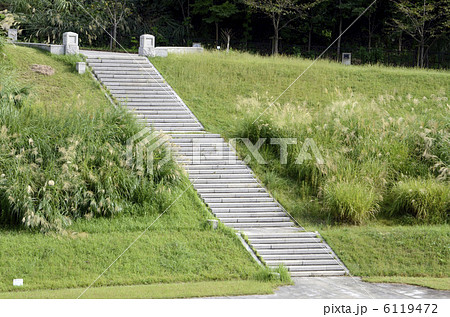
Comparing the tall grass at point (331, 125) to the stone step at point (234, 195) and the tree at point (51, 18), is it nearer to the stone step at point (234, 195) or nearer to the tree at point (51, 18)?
the stone step at point (234, 195)

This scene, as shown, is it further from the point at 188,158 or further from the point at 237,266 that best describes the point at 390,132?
the point at 237,266

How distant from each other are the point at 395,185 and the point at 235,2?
75.4 feet

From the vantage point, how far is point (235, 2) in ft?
127

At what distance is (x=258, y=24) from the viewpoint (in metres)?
42.1

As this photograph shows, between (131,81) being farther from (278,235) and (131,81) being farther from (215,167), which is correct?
(278,235)

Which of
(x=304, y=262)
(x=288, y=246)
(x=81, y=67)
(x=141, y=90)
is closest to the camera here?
(x=304, y=262)

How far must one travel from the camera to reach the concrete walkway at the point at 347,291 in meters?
12.7

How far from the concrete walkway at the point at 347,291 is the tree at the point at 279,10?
22.4 metres

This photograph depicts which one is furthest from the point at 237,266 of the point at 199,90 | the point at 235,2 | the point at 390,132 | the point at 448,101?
the point at 235,2

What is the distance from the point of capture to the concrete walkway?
12727 mm

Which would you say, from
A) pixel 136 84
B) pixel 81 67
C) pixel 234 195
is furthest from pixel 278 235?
pixel 81 67

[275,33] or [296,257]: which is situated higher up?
[275,33]

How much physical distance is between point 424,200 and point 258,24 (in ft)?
87.1

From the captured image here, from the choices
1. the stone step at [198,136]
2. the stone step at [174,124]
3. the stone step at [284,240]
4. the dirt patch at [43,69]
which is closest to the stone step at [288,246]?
the stone step at [284,240]
